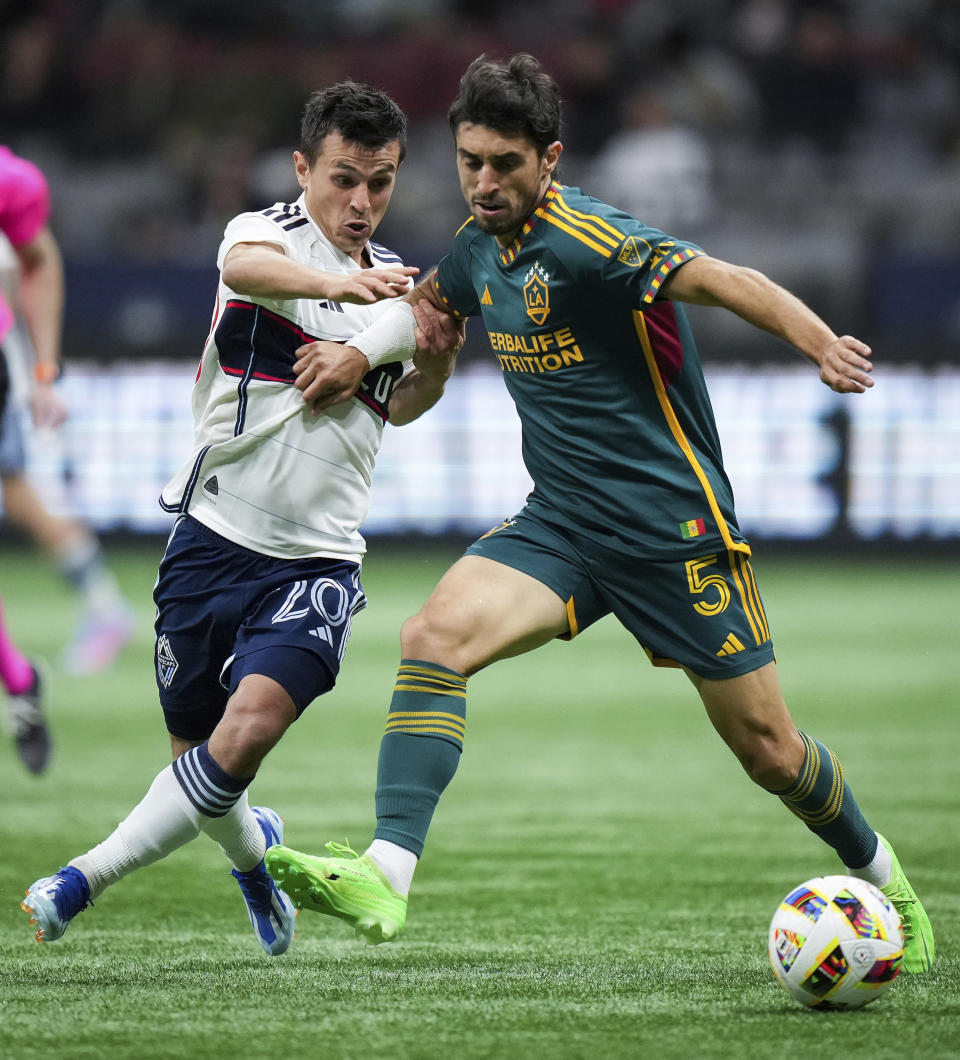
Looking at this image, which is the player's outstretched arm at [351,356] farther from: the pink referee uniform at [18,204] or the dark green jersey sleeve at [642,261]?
the pink referee uniform at [18,204]

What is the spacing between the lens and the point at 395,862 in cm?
389

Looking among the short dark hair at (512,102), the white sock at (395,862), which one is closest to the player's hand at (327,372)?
the short dark hair at (512,102)

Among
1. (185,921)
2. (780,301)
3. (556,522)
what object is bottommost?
(185,921)

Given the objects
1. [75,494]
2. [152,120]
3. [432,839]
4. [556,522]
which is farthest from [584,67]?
[556,522]

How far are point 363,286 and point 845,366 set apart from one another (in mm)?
1093

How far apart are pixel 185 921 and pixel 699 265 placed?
91.5 inches

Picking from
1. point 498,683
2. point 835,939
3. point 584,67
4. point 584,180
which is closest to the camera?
point 835,939

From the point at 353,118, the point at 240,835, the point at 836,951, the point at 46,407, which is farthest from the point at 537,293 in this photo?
the point at 46,407

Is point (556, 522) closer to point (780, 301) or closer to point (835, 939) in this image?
point (780, 301)

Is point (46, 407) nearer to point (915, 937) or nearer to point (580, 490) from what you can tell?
point (580, 490)

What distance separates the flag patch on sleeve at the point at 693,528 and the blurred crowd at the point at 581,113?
10.3 meters

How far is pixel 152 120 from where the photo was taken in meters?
16.6

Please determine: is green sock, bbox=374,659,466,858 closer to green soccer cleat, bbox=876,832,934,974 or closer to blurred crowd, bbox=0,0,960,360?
green soccer cleat, bbox=876,832,934,974

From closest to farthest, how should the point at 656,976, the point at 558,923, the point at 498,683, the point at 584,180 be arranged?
1. the point at 656,976
2. the point at 558,923
3. the point at 498,683
4. the point at 584,180
